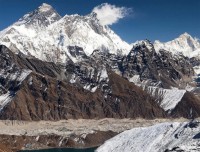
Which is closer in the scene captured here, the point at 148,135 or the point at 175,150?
the point at 175,150

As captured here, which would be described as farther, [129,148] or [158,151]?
[129,148]

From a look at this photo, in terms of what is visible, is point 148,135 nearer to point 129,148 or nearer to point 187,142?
point 129,148

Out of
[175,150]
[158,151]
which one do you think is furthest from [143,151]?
[175,150]

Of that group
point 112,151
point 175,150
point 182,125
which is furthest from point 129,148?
point 175,150

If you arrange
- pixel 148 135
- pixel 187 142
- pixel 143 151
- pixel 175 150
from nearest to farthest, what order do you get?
pixel 175 150
pixel 187 142
pixel 143 151
pixel 148 135

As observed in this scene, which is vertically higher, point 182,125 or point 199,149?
point 182,125

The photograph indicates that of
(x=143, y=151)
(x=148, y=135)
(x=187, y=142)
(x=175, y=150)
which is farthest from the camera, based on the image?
(x=148, y=135)

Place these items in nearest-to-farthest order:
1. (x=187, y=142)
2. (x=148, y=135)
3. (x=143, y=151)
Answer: (x=187, y=142) → (x=143, y=151) → (x=148, y=135)

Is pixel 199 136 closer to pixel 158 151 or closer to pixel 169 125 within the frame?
pixel 158 151

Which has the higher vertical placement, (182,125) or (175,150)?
(182,125)
